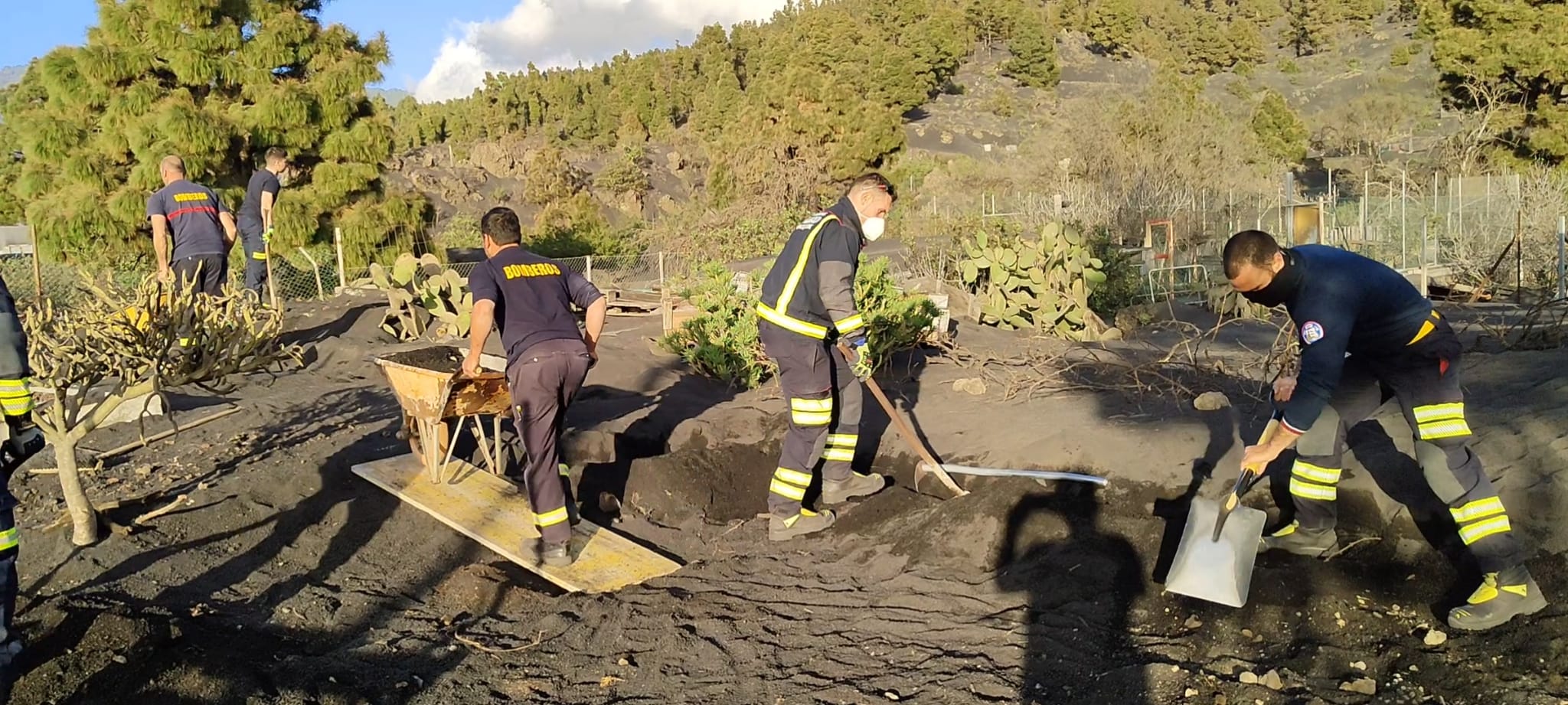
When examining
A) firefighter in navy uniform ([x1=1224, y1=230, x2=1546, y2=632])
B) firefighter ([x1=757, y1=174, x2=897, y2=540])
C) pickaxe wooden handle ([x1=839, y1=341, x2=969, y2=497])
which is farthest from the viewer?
pickaxe wooden handle ([x1=839, y1=341, x2=969, y2=497])

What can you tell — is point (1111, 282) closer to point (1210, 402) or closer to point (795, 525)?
point (1210, 402)

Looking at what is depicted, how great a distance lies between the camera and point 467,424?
7.57 metres

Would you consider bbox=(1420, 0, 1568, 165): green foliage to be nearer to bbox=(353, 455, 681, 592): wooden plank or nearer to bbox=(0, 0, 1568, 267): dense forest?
bbox=(0, 0, 1568, 267): dense forest

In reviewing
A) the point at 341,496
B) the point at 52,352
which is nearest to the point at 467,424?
the point at 341,496

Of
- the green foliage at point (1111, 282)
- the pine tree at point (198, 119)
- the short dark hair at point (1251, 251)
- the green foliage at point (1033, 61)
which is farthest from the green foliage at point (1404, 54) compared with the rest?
the short dark hair at point (1251, 251)

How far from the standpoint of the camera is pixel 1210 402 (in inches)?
249

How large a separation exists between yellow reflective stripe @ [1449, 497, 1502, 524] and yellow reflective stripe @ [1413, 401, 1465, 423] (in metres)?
0.31

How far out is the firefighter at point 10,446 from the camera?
3.34 m

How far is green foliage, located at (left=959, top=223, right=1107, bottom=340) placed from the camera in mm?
11250

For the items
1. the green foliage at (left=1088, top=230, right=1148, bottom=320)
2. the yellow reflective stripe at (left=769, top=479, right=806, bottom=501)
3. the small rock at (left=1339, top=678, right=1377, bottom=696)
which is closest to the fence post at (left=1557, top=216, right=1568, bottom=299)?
the green foliage at (left=1088, top=230, right=1148, bottom=320)

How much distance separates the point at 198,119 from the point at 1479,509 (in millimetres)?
16672

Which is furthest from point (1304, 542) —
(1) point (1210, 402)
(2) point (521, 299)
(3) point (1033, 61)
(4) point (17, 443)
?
(3) point (1033, 61)

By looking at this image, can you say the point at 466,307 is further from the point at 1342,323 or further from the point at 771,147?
the point at 771,147

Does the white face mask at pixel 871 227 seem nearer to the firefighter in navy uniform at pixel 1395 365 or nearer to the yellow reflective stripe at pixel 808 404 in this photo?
the yellow reflective stripe at pixel 808 404
